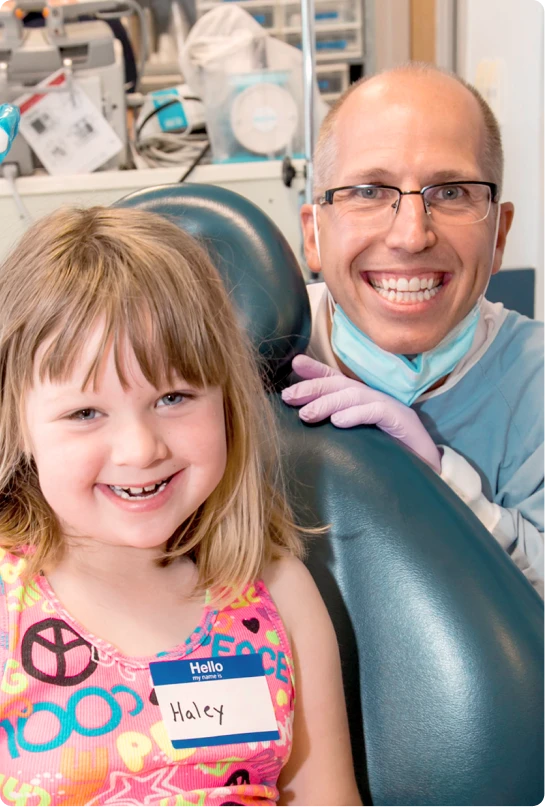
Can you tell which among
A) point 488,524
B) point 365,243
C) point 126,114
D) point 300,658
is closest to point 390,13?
point 126,114

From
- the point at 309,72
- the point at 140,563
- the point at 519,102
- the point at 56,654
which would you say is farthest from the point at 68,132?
the point at 56,654

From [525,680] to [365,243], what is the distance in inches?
26.4

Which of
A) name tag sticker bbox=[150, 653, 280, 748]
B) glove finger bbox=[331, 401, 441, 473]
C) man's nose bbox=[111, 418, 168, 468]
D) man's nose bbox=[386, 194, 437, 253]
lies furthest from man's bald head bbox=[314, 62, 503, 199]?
name tag sticker bbox=[150, 653, 280, 748]

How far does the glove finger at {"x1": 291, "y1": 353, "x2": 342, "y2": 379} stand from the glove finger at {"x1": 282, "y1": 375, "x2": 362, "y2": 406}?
34mm

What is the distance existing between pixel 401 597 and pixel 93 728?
36cm

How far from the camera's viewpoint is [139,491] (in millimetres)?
917

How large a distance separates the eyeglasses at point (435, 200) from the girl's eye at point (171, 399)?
0.51 metres

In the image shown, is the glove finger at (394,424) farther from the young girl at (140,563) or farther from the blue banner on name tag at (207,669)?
the blue banner on name tag at (207,669)

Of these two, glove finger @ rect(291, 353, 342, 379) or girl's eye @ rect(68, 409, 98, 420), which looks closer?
girl's eye @ rect(68, 409, 98, 420)

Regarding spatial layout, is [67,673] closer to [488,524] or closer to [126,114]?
[488,524]

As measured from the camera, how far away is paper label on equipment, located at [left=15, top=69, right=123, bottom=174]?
2.65 metres

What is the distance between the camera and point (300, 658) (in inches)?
40.6

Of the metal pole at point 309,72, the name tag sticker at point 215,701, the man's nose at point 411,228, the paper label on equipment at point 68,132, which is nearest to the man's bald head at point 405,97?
the man's nose at point 411,228

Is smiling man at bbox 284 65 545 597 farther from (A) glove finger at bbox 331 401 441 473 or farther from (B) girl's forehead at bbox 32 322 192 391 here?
(B) girl's forehead at bbox 32 322 192 391
